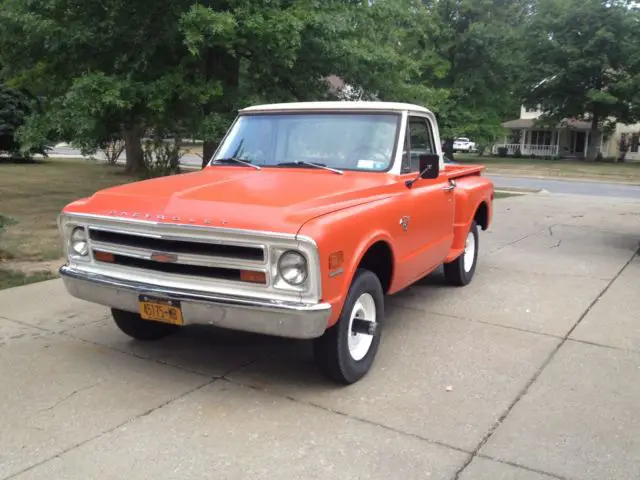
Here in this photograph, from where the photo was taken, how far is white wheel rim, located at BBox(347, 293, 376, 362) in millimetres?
A: 4395

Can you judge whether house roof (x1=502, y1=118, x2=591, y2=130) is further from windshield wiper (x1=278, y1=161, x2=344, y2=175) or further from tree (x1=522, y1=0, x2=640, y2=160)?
windshield wiper (x1=278, y1=161, x2=344, y2=175)

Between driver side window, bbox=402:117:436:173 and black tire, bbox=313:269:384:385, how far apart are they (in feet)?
4.27

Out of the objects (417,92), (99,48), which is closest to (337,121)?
(99,48)

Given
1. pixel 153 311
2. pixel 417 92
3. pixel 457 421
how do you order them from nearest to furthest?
pixel 457 421 < pixel 153 311 < pixel 417 92

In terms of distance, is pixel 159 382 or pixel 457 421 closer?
pixel 457 421

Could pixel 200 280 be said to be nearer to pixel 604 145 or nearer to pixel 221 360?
pixel 221 360

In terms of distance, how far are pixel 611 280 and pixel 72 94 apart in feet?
27.1

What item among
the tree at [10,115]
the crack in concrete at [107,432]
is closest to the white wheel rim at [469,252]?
the crack in concrete at [107,432]

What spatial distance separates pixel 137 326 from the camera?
4996 millimetres

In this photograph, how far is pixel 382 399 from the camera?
4090 mm

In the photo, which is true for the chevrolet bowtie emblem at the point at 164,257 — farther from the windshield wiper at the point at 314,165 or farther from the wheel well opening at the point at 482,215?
the wheel well opening at the point at 482,215

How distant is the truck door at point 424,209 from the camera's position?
511 centimetres

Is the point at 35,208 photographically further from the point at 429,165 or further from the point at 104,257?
the point at 429,165

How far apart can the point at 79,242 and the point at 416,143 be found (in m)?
2.97
